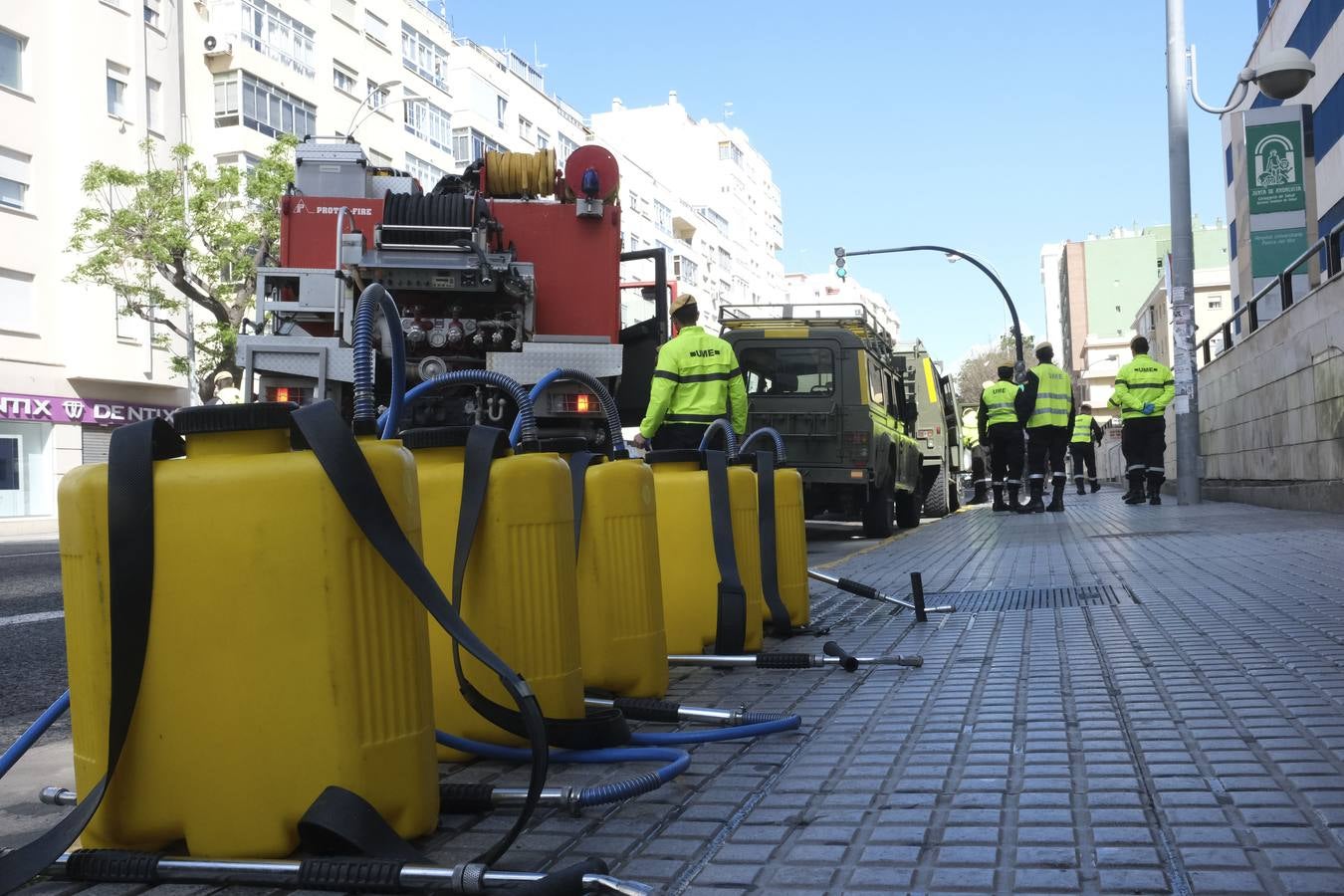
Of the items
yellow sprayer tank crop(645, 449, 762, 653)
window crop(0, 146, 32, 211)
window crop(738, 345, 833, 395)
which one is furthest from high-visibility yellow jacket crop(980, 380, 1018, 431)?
window crop(0, 146, 32, 211)

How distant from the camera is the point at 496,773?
317 cm

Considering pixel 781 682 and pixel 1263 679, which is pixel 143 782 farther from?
pixel 1263 679

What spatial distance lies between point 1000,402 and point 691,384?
30.0 feet

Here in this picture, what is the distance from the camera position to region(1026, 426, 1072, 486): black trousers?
1688cm

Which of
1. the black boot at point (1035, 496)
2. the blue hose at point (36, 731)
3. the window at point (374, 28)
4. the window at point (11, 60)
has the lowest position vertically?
the blue hose at point (36, 731)

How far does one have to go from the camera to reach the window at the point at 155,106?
35.4m

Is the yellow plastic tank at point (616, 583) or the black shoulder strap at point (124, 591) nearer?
the black shoulder strap at point (124, 591)

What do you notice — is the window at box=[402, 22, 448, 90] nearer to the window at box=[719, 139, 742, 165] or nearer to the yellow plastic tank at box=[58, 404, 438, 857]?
the yellow plastic tank at box=[58, 404, 438, 857]

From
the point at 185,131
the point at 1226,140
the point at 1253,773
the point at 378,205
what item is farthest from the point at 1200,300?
the point at 1253,773

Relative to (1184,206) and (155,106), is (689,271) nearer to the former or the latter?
(155,106)

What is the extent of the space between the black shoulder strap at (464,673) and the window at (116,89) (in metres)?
34.2

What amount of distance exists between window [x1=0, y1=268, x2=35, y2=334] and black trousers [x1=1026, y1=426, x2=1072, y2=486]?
78.7 ft

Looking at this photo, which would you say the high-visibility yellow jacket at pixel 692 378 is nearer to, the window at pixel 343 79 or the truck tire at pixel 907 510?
the truck tire at pixel 907 510

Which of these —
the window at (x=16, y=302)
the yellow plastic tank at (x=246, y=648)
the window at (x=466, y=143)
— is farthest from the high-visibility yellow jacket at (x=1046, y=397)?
the window at (x=466, y=143)
